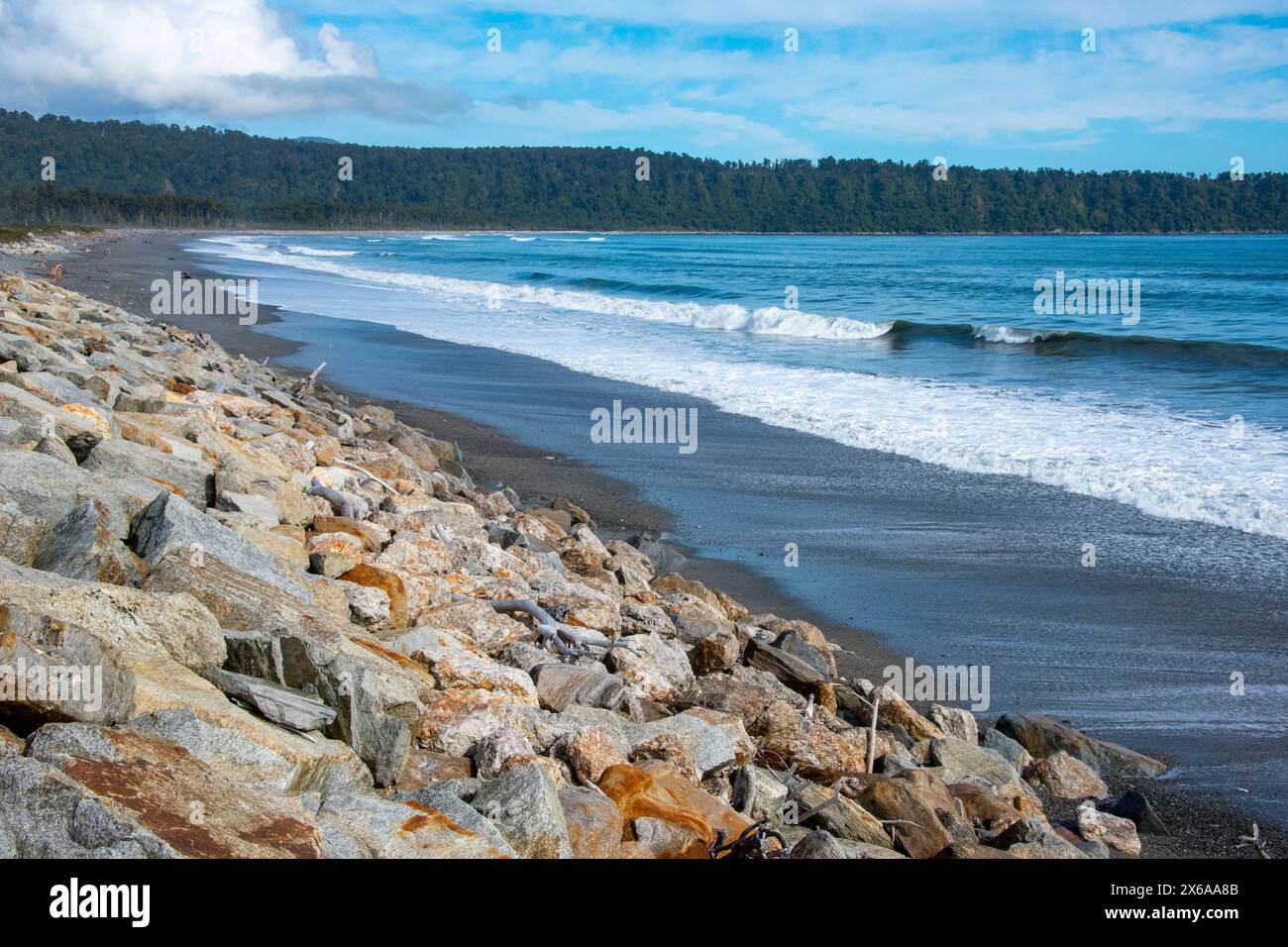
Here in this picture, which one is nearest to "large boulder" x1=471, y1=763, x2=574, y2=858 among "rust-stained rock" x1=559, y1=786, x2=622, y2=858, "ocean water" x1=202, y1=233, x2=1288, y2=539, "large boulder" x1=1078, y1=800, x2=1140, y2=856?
"rust-stained rock" x1=559, y1=786, x2=622, y2=858

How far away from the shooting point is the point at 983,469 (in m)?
10.0

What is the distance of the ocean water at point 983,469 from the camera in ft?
19.0

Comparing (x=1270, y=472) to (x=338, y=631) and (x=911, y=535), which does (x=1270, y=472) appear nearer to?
(x=911, y=535)

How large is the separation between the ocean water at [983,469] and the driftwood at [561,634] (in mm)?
2098

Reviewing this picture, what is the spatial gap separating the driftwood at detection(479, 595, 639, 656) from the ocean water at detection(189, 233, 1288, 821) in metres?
2.10

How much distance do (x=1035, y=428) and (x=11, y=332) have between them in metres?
10.1

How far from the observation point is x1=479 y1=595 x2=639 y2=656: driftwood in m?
4.78

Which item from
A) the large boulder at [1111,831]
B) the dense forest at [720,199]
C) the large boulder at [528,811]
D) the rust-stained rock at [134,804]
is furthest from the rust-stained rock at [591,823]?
the dense forest at [720,199]

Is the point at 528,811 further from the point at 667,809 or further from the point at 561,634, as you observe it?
the point at 561,634

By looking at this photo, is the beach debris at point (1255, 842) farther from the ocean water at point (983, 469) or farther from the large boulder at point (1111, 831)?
the large boulder at point (1111, 831)

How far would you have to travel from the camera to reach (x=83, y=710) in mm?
2568

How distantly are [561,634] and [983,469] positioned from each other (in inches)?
250

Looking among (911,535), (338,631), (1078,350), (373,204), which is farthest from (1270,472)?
(373,204)

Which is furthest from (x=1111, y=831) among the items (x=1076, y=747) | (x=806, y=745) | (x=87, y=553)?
(x=87, y=553)
